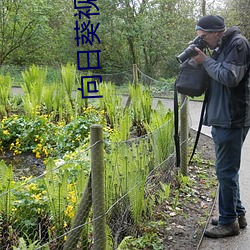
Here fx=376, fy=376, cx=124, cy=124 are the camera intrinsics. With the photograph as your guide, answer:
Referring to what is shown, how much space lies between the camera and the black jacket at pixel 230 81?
2617mm

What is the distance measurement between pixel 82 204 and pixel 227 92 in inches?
52.1

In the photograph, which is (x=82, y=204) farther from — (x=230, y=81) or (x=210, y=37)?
(x=210, y=37)

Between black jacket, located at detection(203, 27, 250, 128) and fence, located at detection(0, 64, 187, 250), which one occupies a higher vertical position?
black jacket, located at detection(203, 27, 250, 128)

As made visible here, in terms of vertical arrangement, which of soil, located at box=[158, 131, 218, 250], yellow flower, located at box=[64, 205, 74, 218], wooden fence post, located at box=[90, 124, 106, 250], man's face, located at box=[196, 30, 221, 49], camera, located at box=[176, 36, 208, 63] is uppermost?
man's face, located at box=[196, 30, 221, 49]

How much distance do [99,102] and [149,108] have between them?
113cm

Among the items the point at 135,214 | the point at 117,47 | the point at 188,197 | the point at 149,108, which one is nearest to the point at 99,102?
the point at 149,108

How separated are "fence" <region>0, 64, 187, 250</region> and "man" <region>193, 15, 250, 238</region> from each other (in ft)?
2.18

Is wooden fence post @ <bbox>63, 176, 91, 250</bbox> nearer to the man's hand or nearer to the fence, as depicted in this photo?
the fence

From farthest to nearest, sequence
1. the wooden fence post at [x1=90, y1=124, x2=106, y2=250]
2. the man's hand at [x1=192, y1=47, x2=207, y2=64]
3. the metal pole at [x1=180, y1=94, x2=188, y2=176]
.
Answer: the metal pole at [x1=180, y1=94, x2=188, y2=176] → the man's hand at [x1=192, y1=47, x2=207, y2=64] → the wooden fence post at [x1=90, y1=124, x2=106, y2=250]

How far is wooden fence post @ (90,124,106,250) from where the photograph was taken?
2188mm

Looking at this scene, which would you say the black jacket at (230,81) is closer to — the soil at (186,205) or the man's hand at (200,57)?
the man's hand at (200,57)

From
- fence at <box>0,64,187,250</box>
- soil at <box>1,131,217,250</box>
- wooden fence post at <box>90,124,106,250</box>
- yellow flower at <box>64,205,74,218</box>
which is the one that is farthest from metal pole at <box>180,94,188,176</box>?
wooden fence post at <box>90,124,106,250</box>

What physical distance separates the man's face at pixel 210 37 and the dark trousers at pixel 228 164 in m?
0.64

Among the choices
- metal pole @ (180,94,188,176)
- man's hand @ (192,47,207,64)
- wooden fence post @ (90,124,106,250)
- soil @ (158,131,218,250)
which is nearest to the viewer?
wooden fence post @ (90,124,106,250)
